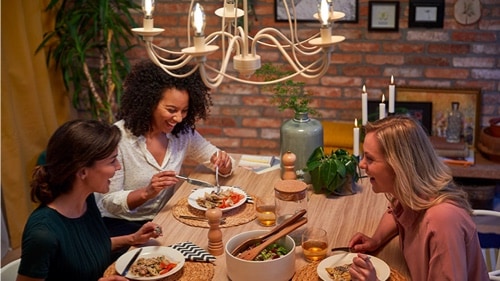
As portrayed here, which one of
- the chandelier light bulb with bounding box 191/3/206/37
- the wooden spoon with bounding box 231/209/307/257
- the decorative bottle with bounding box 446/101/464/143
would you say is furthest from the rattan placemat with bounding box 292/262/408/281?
the decorative bottle with bounding box 446/101/464/143

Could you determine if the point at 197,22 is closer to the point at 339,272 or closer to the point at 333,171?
the point at 339,272

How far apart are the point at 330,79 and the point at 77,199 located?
2.36m

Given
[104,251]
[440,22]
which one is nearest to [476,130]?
[440,22]

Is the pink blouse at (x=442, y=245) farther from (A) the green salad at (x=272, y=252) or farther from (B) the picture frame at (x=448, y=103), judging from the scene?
(B) the picture frame at (x=448, y=103)

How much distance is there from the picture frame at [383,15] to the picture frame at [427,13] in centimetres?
9

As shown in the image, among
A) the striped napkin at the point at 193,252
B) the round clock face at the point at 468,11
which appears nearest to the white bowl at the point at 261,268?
the striped napkin at the point at 193,252

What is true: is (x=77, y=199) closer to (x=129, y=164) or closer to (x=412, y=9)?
(x=129, y=164)

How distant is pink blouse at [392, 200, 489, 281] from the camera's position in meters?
1.99

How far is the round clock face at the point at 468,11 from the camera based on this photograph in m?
4.00

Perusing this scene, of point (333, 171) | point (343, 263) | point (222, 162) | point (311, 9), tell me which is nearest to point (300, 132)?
point (333, 171)

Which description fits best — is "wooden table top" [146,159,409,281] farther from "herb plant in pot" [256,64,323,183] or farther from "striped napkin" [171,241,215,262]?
"herb plant in pot" [256,64,323,183]

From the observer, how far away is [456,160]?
157 inches

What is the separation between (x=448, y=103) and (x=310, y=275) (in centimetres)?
239

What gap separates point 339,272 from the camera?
6.93ft
